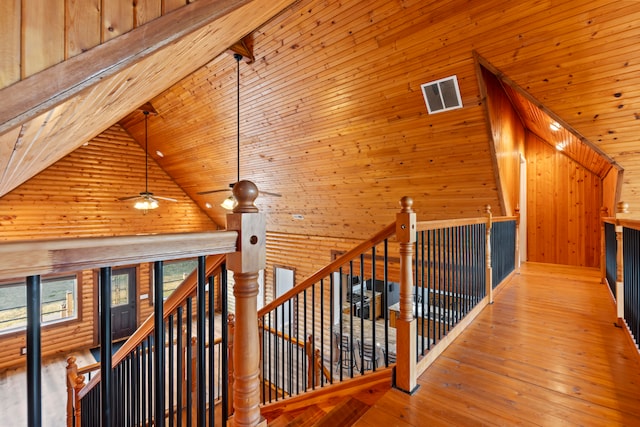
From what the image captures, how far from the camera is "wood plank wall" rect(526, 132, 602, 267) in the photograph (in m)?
5.61

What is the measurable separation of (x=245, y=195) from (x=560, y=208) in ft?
22.8

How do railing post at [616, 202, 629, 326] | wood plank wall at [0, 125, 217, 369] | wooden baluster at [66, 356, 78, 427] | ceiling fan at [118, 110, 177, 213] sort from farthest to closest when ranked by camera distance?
1. wood plank wall at [0, 125, 217, 369]
2. ceiling fan at [118, 110, 177, 213]
3. wooden baluster at [66, 356, 78, 427]
4. railing post at [616, 202, 629, 326]

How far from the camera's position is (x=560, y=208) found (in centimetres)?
594

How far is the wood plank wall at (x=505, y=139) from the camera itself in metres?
3.73

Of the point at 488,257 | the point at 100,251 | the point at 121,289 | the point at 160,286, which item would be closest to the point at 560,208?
the point at 488,257

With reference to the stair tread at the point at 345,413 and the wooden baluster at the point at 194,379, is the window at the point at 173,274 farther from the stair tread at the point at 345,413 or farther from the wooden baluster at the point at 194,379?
the stair tread at the point at 345,413

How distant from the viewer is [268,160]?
19.3 ft

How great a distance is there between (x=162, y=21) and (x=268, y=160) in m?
4.30

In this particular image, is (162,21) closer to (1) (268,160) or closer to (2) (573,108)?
(2) (573,108)

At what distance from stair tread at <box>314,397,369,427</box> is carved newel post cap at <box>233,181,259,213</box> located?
1466 millimetres

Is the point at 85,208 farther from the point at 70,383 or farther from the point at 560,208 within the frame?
the point at 560,208

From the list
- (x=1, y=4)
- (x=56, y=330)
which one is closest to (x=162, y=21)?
(x=1, y=4)

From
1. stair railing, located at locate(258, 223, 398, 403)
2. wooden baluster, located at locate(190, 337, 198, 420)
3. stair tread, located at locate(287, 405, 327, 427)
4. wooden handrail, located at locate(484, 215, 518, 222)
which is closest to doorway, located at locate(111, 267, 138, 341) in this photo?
stair railing, located at locate(258, 223, 398, 403)

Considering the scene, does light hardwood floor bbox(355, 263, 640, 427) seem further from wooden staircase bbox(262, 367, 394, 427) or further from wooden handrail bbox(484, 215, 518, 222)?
wooden handrail bbox(484, 215, 518, 222)
